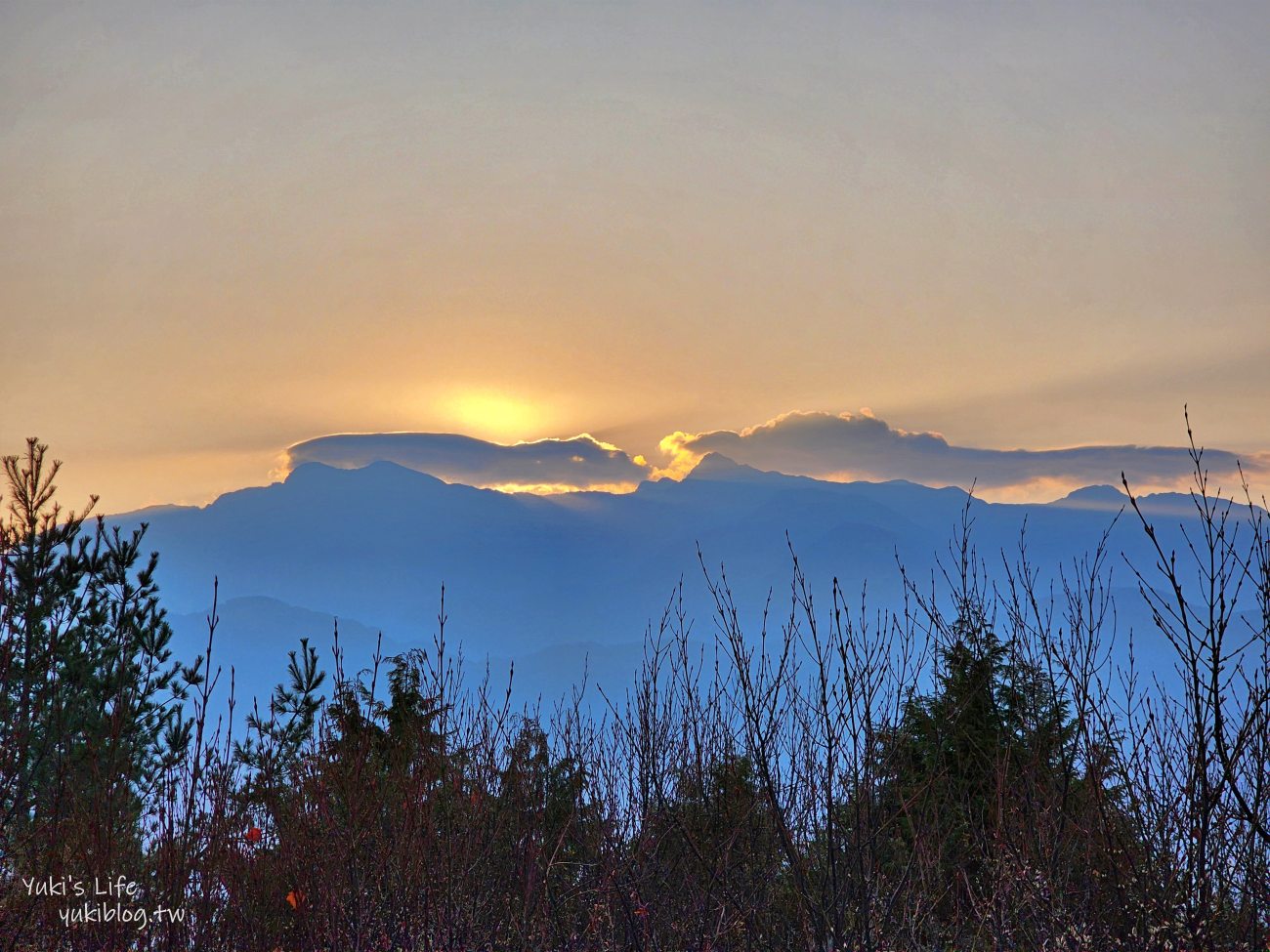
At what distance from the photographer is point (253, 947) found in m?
7.73

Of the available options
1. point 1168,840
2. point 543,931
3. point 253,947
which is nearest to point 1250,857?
point 1168,840

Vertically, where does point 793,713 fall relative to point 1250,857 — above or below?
above

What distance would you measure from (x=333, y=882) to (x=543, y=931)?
2269 millimetres

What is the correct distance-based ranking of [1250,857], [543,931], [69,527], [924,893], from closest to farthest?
[1250,857] → [924,893] → [543,931] → [69,527]

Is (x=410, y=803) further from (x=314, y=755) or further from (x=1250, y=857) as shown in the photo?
(x=1250, y=857)

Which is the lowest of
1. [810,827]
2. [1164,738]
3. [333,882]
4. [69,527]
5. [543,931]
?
[543,931]

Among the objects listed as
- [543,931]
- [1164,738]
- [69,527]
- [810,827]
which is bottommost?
[543,931]

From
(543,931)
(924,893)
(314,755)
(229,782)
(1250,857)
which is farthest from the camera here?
(543,931)

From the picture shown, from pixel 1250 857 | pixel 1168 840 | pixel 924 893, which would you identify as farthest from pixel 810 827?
pixel 1250 857

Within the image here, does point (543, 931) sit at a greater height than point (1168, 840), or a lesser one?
lesser

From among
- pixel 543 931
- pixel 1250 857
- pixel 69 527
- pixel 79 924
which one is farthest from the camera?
pixel 69 527

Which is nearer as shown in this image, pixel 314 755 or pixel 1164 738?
pixel 1164 738

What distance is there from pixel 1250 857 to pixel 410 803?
5.51m

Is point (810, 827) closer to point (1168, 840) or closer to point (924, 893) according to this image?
point (924, 893)
